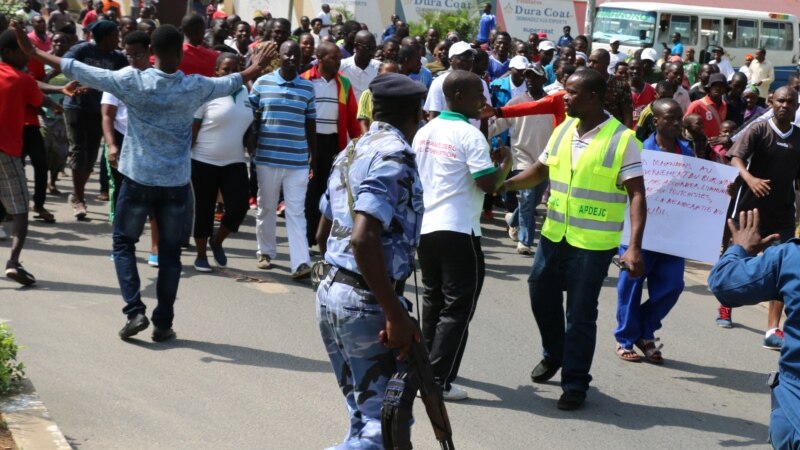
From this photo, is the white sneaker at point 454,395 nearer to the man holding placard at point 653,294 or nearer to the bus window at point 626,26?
the man holding placard at point 653,294

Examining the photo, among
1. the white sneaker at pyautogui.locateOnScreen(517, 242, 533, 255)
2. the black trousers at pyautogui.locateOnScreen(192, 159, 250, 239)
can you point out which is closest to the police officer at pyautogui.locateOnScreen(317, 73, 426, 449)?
the black trousers at pyautogui.locateOnScreen(192, 159, 250, 239)

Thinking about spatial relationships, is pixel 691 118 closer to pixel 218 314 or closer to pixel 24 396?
pixel 218 314

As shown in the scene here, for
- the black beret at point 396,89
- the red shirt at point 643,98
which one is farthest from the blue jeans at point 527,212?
the black beret at point 396,89

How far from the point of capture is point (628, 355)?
24.9 ft

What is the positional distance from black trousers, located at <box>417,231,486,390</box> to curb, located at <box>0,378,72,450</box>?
205 centimetres

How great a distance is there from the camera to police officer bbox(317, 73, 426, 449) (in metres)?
3.96

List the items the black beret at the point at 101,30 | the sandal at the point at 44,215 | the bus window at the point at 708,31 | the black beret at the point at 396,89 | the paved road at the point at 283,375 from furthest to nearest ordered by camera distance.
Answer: the bus window at the point at 708,31 < the sandal at the point at 44,215 < the black beret at the point at 101,30 < the paved road at the point at 283,375 < the black beret at the point at 396,89

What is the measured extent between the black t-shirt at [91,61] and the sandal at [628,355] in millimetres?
5775

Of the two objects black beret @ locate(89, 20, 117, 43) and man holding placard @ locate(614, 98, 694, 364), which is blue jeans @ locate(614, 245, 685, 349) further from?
black beret @ locate(89, 20, 117, 43)

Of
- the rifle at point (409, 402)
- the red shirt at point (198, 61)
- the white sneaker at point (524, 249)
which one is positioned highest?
the red shirt at point (198, 61)

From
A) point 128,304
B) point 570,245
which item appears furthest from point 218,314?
point 570,245

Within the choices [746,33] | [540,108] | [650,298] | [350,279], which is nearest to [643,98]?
[540,108]

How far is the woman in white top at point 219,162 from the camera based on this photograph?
902cm

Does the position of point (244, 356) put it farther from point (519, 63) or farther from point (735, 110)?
point (735, 110)
